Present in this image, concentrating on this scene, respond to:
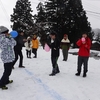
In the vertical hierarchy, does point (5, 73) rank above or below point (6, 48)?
below

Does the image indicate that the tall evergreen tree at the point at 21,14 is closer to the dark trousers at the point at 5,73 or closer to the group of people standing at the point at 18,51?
the group of people standing at the point at 18,51

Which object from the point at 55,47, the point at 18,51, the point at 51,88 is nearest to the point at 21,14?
the point at 18,51

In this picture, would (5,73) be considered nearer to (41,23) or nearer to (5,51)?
(5,51)

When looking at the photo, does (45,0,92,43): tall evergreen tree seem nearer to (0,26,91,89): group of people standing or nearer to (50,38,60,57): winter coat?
(0,26,91,89): group of people standing

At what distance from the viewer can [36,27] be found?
1591 inches

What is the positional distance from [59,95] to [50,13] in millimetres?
40335

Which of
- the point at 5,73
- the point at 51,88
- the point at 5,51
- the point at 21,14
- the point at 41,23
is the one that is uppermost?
the point at 21,14

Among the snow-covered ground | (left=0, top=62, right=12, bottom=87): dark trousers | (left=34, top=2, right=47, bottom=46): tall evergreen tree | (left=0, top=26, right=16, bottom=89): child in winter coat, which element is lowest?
the snow-covered ground

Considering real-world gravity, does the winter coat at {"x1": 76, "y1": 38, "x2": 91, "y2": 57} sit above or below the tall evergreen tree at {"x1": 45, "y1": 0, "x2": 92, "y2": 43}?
below

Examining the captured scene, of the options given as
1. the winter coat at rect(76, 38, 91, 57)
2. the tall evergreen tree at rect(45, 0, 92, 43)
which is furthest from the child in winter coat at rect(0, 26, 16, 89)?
the tall evergreen tree at rect(45, 0, 92, 43)

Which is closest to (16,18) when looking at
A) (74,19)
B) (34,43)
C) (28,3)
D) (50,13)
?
(28,3)

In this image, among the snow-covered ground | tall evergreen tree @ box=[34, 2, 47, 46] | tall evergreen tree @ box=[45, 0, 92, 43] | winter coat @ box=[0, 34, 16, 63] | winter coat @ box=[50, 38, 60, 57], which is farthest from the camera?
tall evergreen tree @ box=[45, 0, 92, 43]

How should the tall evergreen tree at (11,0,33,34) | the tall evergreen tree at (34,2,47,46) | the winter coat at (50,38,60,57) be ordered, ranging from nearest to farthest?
the winter coat at (50,38,60,57)
the tall evergreen tree at (34,2,47,46)
the tall evergreen tree at (11,0,33,34)

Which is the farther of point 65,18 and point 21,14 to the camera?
point 21,14
